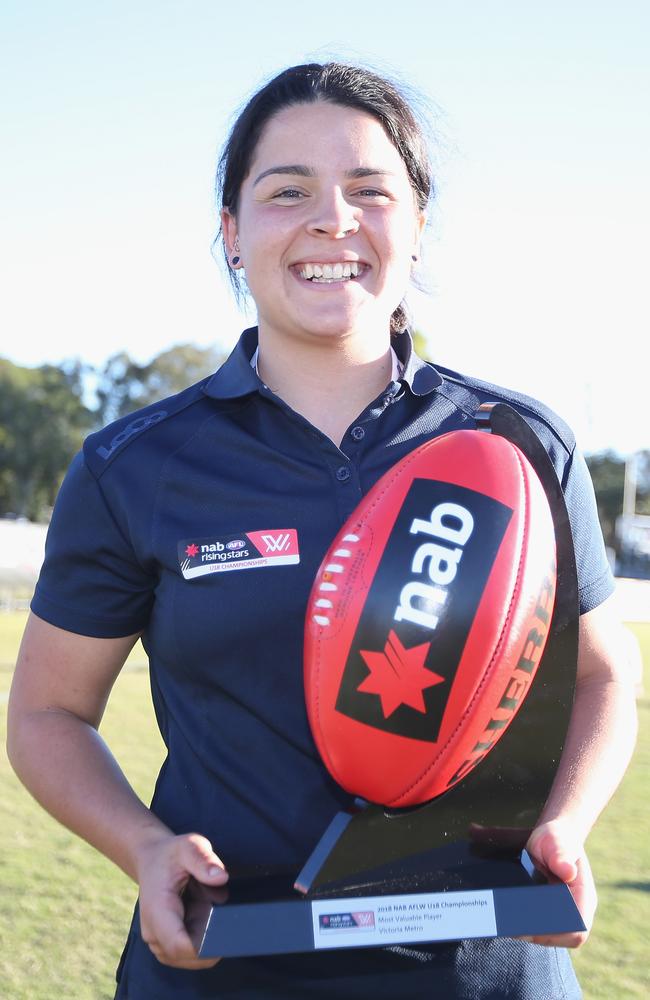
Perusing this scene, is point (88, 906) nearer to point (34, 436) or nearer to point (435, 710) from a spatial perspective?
point (435, 710)

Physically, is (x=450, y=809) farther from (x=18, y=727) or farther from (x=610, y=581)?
(x=18, y=727)

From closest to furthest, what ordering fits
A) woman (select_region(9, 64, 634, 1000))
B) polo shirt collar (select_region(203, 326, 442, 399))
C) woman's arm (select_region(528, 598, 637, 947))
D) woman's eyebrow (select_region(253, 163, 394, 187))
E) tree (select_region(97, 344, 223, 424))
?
woman's arm (select_region(528, 598, 637, 947)), woman (select_region(9, 64, 634, 1000)), woman's eyebrow (select_region(253, 163, 394, 187)), polo shirt collar (select_region(203, 326, 442, 399)), tree (select_region(97, 344, 223, 424))

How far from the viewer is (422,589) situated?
4.62 ft

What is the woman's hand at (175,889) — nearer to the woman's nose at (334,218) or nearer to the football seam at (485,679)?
the football seam at (485,679)

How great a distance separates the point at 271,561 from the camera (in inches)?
63.5

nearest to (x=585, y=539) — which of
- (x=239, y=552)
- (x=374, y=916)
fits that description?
(x=239, y=552)

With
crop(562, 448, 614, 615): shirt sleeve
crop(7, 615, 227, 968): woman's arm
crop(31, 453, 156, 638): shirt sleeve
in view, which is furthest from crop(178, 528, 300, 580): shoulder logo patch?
crop(562, 448, 614, 615): shirt sleeve

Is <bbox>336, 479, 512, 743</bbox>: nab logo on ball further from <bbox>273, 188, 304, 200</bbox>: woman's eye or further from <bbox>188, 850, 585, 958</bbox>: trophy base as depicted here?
<bbox>273, 188, 304, 200</bbox>: woman's eye

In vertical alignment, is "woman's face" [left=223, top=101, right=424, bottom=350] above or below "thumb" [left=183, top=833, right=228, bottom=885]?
above

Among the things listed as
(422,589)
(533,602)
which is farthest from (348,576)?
(533,602)

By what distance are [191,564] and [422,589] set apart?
40cm

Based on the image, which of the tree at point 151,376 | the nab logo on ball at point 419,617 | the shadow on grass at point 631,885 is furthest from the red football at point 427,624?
the tree at point 151,376

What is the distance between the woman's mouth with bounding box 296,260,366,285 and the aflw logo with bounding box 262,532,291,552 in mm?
400

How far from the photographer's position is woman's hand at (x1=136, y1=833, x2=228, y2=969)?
1.31 metres
